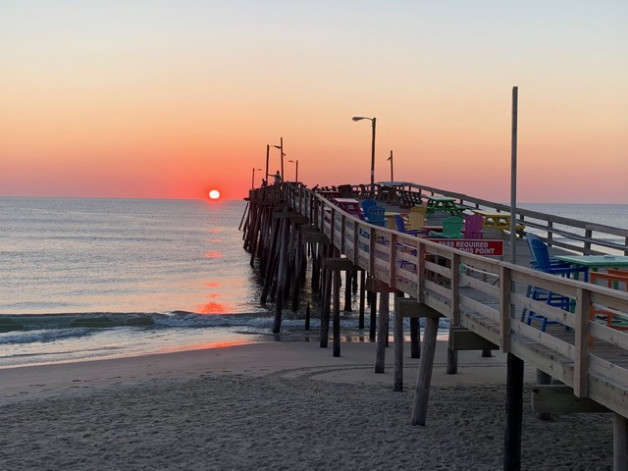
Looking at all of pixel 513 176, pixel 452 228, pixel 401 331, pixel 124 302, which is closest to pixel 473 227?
pixel 452 228

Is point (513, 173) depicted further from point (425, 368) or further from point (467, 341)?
point (425, 368)

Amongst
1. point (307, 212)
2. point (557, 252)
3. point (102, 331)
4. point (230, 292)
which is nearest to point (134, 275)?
point (230, 292)

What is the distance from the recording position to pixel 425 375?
10219mm

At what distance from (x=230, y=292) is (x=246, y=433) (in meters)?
27.7

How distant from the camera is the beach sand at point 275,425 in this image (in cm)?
881

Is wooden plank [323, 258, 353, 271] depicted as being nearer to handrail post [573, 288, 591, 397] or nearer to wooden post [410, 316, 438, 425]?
wooden post [410, 316, 438, 425]

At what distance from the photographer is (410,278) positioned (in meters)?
10.8

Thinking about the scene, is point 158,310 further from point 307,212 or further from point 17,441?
point 17,441

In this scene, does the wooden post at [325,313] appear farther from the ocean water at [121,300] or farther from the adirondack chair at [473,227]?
the adirondack chair at [473,227]

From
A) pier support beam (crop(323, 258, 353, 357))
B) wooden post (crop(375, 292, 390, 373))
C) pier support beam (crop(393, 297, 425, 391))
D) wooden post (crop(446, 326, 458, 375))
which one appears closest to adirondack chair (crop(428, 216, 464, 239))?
wooden post (crop(375, 292, 390, 373))

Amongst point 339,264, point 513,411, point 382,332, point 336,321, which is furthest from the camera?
point 336,321

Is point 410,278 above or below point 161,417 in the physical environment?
above

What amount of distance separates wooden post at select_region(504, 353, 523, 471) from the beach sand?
1.92ft

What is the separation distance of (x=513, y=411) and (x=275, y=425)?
356cm
